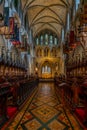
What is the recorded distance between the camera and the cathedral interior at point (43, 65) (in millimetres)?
5441

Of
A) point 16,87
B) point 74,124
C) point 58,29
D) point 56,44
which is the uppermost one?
point 58,29

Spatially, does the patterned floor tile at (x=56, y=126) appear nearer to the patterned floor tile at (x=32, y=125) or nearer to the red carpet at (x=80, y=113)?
the patterned floor tile at (x=32, y=125)

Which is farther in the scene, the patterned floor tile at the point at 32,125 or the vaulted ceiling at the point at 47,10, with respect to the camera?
the vaulted ceiling at the point at 47,10

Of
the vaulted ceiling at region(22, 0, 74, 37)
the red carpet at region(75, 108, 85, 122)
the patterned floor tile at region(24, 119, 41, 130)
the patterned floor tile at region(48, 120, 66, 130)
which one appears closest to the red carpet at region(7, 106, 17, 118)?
the patterned floor tile at region(24, 119, 41, 130)

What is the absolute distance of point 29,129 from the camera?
4504 millimetres

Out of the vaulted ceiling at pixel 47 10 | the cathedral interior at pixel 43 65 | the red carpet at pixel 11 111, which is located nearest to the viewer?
the cathedral interior at pixel 43 65

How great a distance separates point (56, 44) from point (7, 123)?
126 feet

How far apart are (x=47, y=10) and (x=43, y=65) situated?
1612 centimetres

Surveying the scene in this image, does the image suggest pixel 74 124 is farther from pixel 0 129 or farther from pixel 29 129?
pixel 0 129

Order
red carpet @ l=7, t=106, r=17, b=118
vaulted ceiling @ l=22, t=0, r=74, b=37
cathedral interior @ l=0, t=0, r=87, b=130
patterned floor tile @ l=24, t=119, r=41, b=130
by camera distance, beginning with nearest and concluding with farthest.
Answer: patterned floor tile @ l=24, t=119, r=41, b=130 → cathedral interior @ l=0, t=0, r=87, b=130 → red carpet @ l=7, t=106, r=17, b=118 → vaulted ceiling @ l=22, t=0, r=74, b=37

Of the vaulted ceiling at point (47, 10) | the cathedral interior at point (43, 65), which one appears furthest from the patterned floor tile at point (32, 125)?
the vaulted ceiling at point (47, 10)

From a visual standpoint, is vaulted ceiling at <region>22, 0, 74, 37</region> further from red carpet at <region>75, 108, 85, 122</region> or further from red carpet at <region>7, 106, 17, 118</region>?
red carpet at <region>7, 106, 17, 118</region>

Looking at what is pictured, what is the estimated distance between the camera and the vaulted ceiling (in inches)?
1028

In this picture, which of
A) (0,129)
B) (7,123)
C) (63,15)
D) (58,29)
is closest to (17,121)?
(7,123)
